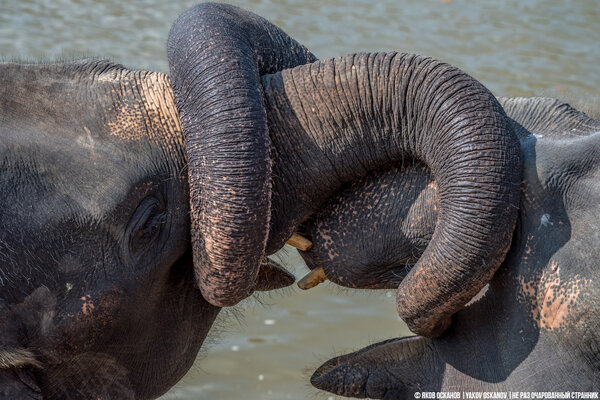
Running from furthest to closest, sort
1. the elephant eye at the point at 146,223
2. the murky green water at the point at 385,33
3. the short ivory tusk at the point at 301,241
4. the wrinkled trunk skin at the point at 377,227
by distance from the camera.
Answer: the murky green water at the point at 385,33 < the short ivory tusk at the point at 301,241 < the wrinkled trunk skin at the point at 377,227 < the elephant eye at the point at 146,223

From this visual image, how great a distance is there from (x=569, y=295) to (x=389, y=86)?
82 centimetres

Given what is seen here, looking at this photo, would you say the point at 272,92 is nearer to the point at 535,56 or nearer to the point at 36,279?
the point at 36,279

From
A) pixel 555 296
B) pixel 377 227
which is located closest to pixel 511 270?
pixel 555 296

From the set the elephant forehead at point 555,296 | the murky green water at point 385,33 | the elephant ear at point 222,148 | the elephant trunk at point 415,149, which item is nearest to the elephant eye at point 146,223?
the elephant ear at point 222,148

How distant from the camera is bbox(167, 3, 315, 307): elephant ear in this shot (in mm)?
2400

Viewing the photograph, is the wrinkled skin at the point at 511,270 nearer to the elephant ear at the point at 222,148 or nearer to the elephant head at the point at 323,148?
the elephant head at the point at 323,148

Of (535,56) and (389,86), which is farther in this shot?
(535,56)

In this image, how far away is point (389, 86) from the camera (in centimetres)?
257

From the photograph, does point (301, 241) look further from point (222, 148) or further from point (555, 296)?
point (555, 296)

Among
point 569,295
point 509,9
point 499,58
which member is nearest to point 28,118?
point 569,295

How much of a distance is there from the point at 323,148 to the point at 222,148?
38cm

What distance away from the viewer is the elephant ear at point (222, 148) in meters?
2.40

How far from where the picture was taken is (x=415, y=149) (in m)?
2.59

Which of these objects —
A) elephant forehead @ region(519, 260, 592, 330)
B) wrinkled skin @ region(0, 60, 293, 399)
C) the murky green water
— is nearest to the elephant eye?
wrinkled skin @ region(0, 60, 293, 399)
